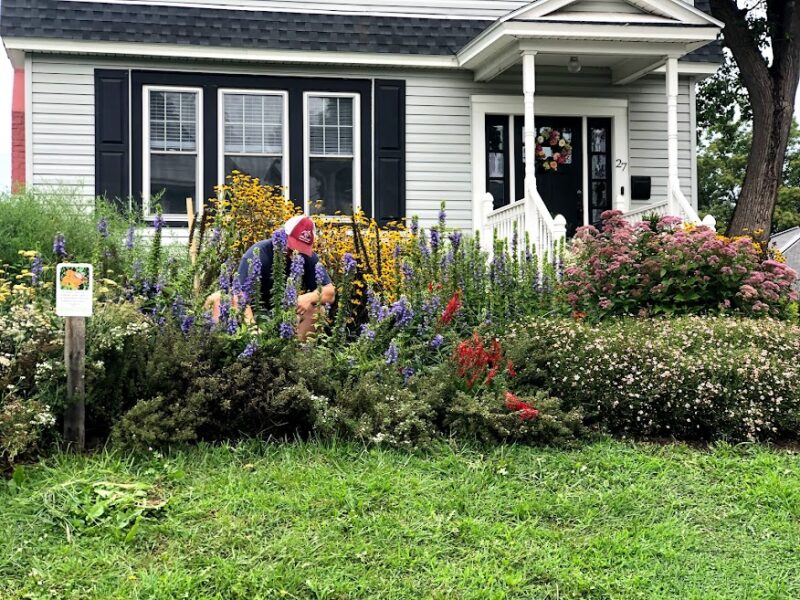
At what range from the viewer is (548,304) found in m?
7.05

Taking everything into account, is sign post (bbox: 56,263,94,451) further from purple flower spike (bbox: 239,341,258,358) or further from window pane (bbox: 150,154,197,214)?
window pane (bbox: 150,154,197,214)

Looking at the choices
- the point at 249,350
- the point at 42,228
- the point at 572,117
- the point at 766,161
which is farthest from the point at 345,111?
the point at 249,350

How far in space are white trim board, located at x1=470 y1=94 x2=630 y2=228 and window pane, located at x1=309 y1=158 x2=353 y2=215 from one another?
171 cm

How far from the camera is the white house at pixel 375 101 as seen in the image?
35.8 ft

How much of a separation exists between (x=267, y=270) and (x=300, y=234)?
52cm

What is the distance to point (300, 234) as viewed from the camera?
653 centimetres

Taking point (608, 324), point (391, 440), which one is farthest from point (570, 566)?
point (608, 324)

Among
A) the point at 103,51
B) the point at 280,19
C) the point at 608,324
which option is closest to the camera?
the point at 608,324

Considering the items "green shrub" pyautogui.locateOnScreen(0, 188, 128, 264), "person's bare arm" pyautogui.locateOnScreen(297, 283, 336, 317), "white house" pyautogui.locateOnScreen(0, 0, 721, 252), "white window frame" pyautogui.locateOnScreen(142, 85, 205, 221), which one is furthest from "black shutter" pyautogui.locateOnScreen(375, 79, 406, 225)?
"person's bare arm" pyautogui.locateOnScreen(297, 283, 336, 317)

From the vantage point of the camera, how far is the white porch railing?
9.17 meters

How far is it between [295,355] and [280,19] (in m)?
7.63

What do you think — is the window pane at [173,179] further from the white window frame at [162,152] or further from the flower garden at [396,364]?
the flower garden at [396,364]

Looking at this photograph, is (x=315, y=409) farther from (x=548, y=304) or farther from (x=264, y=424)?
(x=548, y=304)

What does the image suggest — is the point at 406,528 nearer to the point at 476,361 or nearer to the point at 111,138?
the point at 476,361
